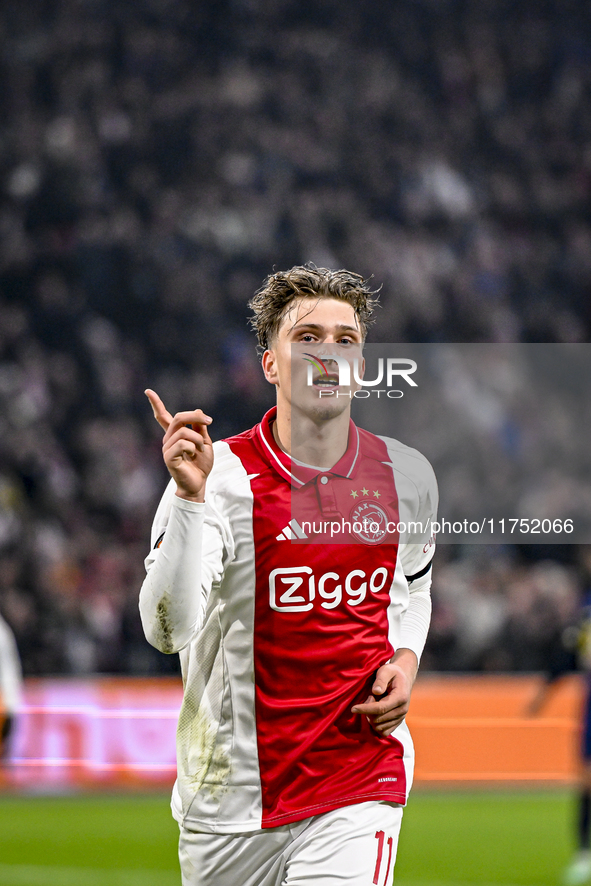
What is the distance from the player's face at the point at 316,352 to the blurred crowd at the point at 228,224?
8.97 m

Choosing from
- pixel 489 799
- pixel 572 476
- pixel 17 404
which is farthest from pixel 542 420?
pixel 17 404

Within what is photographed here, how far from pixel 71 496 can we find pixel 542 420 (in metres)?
5.33

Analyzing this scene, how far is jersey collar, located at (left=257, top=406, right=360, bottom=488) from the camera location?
307cm

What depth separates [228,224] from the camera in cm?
1583

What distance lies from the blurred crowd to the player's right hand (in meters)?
9.28

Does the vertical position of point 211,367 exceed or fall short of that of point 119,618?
it exceeds it

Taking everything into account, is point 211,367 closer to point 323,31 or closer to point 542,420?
point 542,420

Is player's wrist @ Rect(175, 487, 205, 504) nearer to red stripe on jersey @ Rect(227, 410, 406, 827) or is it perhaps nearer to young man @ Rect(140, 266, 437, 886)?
young man @ Rect(140, 266, 437, 886)

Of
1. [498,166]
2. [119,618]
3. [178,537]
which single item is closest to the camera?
[178,537]

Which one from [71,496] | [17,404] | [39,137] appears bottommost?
[71,496]

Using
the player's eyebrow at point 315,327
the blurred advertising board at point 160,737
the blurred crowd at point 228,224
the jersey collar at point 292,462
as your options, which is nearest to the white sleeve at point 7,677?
the blurred advertising board at point 160,737

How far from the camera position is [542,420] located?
1091 cm

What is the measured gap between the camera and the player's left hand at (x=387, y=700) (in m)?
2.88

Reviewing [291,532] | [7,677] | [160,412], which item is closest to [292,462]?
[291,532]
